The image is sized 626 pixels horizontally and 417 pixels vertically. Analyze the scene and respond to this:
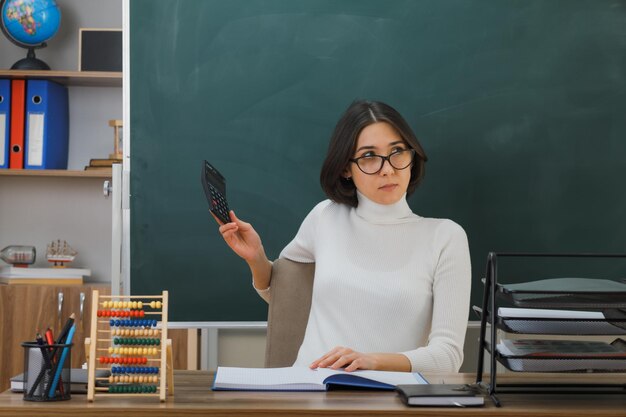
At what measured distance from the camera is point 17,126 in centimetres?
347

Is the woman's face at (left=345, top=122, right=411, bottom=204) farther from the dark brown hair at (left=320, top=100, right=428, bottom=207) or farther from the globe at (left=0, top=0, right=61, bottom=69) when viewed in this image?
the globe at (left=0, top=0, right=61, bottom=69)

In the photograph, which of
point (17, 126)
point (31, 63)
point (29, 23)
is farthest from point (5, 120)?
point (29, 23)

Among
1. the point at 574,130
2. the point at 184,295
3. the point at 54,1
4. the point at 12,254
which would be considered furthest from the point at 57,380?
the point at 54,1

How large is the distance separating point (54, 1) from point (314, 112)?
151 centimetres

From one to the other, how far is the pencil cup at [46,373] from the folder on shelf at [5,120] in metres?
2.37

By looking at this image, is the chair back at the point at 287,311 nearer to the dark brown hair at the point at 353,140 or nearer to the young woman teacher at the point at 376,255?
the young woman teacher at the point at 376,255

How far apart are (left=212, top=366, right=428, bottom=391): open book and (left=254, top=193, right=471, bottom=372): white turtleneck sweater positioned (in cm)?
42

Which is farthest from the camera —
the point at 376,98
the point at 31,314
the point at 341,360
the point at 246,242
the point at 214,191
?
the point at 31,314

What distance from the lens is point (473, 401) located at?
1273 mm

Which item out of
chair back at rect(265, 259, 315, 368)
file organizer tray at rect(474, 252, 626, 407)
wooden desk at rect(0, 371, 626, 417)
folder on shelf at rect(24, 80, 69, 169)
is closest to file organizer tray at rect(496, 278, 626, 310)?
file organizer tray at rect(474, 252, 626, 407)

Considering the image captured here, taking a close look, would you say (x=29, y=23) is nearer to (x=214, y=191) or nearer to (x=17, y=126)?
(x=17, y=126)

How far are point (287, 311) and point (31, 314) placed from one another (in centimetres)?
162

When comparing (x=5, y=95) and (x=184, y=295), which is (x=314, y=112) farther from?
(x=5, y=95)

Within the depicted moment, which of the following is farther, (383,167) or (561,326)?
(383,167)
